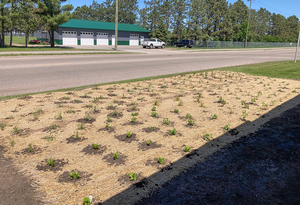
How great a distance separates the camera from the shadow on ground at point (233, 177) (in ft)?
8.36

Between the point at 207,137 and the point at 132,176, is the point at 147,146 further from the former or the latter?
the point at 207,137

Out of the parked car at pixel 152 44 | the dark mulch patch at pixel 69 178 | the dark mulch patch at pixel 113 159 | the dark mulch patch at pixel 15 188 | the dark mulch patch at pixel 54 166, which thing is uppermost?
the parked car at pixel 152 44

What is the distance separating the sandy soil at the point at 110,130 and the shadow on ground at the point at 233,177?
Answer: 0.25 feet

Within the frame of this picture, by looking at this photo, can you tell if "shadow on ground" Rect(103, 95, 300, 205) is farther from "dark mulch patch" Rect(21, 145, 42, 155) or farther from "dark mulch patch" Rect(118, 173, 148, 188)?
"dark mulch patch" Rect(21, 145, 42, 155)

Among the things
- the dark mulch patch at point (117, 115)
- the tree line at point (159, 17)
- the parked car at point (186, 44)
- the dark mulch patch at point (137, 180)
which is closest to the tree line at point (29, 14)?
the tree line at point (159, 17)

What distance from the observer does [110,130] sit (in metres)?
4.31

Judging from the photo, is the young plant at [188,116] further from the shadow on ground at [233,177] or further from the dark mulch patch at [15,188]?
the dark mulch patch at [15,188]

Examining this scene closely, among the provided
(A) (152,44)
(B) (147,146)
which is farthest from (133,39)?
(B) (147,146)

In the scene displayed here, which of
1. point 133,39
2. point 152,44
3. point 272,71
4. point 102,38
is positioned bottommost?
point 272,71

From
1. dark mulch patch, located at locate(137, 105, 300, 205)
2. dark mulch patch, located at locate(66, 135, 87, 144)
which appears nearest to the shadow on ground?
dark mulch patch, located at locate(137, 105, 300, 205)

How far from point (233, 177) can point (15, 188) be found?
8.38 feet

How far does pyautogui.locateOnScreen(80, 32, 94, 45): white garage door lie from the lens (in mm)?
43628

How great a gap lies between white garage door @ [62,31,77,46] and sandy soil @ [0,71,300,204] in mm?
37863

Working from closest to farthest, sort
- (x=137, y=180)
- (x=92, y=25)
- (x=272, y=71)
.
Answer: (x=137, y=180) → (x=272, y=71) → (x=92, y=25)
